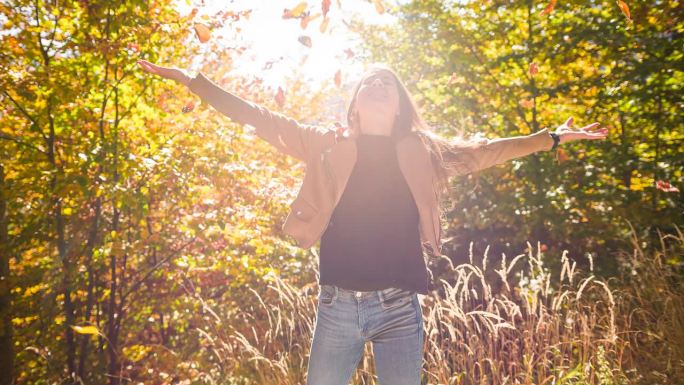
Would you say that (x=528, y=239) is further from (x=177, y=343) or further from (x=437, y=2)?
(x=177, y=343)

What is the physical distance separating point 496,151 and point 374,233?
859 mm

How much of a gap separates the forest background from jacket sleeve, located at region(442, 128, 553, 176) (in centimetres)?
46

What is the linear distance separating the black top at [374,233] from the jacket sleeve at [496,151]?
1.29 feet

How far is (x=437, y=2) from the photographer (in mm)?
6949

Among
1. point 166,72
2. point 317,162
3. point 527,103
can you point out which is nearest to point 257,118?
point 317,162

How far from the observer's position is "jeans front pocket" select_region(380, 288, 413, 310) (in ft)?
6.68

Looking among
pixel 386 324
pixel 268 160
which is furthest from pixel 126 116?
pixel 386 324

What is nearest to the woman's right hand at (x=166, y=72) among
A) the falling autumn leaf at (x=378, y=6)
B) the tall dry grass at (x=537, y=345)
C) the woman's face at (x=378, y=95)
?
the woman's face at (x=378, y=95)

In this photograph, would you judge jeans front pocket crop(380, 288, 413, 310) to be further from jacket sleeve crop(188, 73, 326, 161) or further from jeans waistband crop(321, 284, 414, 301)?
jacket sleeve crop(188, 73, 326, 161)

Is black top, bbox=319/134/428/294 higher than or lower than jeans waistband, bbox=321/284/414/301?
higher

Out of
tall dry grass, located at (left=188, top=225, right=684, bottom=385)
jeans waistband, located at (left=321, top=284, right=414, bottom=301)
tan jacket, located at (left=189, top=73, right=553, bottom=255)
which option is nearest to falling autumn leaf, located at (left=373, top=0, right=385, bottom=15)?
tan jacket, located at (left=189, top=73, right=553, bottom=255)

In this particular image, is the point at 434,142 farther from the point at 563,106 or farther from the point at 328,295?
the point at 563,106

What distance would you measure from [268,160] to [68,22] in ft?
10.0

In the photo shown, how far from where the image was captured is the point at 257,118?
7.39 ft
